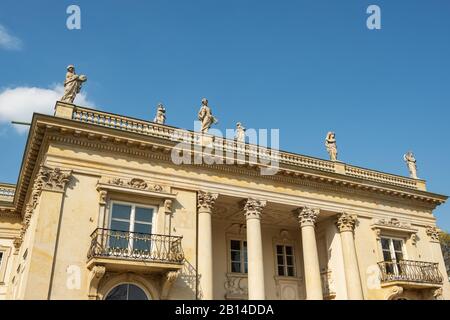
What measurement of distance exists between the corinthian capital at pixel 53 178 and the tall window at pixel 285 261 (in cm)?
1208

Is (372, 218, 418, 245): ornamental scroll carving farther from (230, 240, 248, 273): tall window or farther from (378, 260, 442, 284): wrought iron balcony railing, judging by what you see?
(230, 240, 248, 273): tall window

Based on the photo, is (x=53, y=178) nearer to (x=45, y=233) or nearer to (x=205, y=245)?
(x=45, y=233)

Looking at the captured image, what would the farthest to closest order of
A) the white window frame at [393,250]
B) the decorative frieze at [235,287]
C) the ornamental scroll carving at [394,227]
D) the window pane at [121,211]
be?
the ornamental scroll carving at [394,227], the white window frame at [393,250], the decorative frieze at [235,287], the window pane at [121,211]

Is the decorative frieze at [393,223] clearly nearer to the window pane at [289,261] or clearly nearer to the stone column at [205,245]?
the window pane at [289,261]

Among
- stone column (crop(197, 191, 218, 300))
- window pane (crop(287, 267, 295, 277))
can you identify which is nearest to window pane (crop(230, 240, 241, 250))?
window pane (crop(287, 267, 295, 277))

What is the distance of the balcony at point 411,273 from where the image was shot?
20.4 m

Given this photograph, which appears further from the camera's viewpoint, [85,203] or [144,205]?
[144,205]

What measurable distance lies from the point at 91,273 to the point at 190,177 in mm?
5600

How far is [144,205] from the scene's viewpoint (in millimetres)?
16750

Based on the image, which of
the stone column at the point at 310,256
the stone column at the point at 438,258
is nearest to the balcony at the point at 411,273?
the stone column at the point at 438,258

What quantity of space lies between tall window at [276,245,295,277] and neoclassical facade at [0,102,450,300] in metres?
0.07
